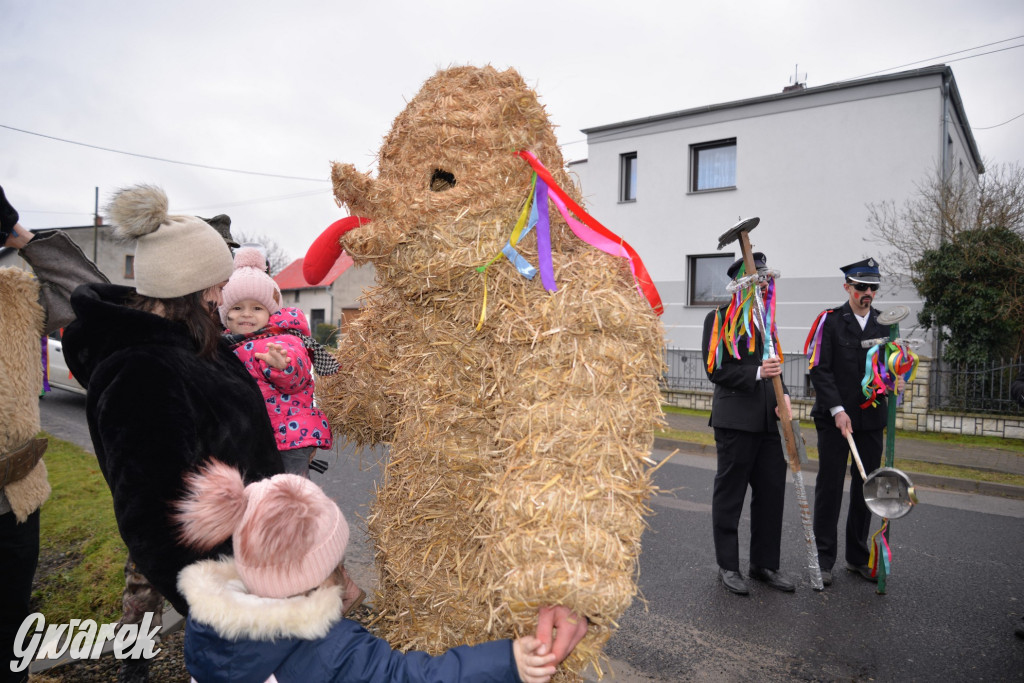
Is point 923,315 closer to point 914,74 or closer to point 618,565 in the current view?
point 914,74

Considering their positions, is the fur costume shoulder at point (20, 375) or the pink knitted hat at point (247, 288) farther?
the pink knitted hat at point (247, 288)

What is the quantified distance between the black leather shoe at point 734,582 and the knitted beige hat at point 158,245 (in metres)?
4.02

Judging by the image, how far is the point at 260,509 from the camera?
4.74 feet

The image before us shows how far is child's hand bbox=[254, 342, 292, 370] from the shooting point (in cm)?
229

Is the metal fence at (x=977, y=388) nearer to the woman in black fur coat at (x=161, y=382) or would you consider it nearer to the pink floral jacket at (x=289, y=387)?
the pink floral jacket at (x=289, y=387)

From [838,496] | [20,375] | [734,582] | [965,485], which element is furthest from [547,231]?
[965,485]

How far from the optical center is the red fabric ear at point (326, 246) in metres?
2.44

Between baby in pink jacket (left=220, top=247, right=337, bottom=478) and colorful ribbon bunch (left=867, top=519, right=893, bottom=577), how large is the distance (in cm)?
398

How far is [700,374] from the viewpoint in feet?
49.4

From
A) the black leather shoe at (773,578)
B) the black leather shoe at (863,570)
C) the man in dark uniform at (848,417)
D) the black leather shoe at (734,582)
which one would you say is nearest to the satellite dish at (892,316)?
the man in dark uniform at (848,417)

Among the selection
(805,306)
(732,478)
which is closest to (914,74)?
(805,306)

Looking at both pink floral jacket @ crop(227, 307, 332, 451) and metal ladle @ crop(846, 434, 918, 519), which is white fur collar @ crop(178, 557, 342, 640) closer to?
pink floral jacket @ crop(227, 307, 332, 451)

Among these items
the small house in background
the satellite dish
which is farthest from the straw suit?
the small house in background

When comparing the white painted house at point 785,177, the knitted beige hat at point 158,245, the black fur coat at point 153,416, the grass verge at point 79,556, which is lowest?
the grass verge at point 79,556
